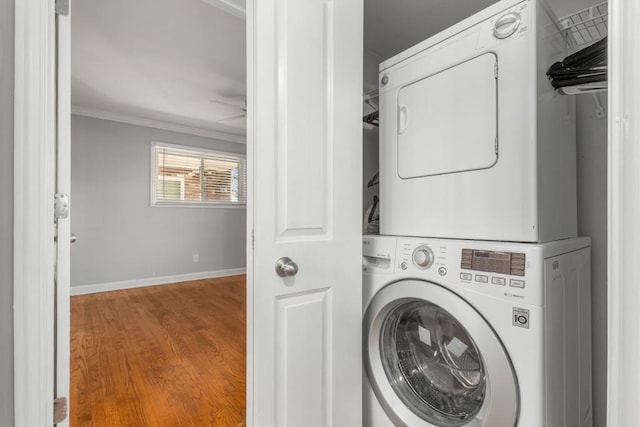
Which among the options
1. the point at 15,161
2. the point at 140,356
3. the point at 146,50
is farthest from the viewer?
the point at 146,50

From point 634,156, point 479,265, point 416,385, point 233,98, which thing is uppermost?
point 233,98

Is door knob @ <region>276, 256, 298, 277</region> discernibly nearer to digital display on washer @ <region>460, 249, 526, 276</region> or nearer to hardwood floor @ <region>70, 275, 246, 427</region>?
digital display on washer @ <region>460, 249, 526, 276</region>

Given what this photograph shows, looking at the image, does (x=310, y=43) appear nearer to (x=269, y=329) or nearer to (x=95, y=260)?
(x=269, y=329)

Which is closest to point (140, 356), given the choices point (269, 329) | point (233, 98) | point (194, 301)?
point (194, 301)

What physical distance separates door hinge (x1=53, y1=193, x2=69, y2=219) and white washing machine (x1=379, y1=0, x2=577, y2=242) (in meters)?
1.11

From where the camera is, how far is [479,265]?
2.91ft

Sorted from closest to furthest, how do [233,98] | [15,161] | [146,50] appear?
[15,161], [146,50], [233,98]

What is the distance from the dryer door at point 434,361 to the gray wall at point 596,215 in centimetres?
77

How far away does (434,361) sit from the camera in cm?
110

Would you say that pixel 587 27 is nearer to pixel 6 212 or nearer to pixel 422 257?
pixel 422 257

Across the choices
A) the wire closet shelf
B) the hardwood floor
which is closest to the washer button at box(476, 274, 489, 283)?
the wire closet shelf

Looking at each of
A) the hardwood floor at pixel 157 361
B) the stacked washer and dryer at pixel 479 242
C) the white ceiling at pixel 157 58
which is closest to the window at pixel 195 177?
the white ceiling at pixel 157 58

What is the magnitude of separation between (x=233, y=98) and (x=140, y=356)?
8.72ft

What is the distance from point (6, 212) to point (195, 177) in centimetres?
394
